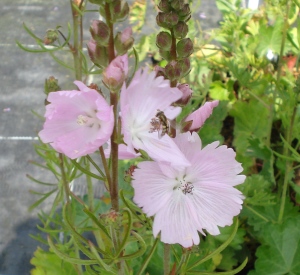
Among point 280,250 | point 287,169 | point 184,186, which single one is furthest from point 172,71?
point 280,250

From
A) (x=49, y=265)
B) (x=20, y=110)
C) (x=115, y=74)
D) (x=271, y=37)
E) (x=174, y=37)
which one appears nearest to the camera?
(x=115, y=74)

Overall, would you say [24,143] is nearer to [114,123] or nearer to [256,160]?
[256,160]

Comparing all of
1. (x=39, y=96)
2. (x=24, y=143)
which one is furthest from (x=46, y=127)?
(x=39, y=96)

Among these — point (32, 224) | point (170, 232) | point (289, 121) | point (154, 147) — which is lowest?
point (32, 224)

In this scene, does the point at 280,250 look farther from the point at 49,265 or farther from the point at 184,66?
the point at 184,66

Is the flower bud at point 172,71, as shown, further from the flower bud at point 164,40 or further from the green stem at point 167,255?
the green stem at point 167,255

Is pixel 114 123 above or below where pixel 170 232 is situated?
above
